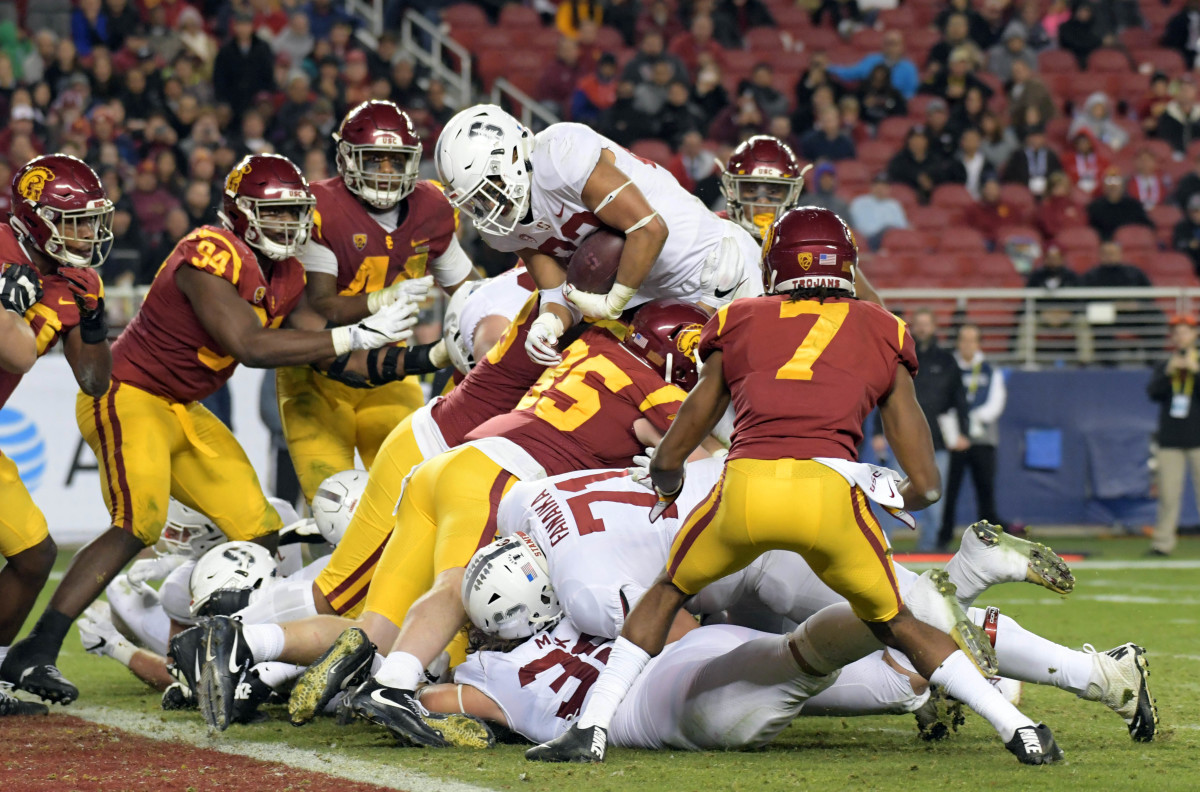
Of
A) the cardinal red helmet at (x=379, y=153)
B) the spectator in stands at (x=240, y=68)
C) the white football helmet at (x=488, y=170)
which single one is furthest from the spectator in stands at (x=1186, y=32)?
the white football helmet at (x=488, y=170)

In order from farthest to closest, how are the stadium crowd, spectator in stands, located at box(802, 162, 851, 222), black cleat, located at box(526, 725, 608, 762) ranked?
spectator in stands, located at box(802, 162, 851, 222)
the stadium crowd
black cleat, located at box(526, 725, 608, 762)

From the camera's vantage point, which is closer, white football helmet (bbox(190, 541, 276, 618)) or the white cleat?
the white cleat

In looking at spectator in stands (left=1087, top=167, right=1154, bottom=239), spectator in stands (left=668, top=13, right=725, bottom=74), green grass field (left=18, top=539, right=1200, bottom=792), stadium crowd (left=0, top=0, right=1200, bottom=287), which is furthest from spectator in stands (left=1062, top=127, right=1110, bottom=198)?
green grass field (left=18, top=539, right=1200, bottom=792)

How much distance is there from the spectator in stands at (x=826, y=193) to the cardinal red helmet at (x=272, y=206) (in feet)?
24.2

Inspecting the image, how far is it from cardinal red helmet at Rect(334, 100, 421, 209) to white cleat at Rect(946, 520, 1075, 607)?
3197 mm

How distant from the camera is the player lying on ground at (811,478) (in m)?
3.98

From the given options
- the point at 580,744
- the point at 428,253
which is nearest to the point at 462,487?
the point at 580,744

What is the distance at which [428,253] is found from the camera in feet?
22.6

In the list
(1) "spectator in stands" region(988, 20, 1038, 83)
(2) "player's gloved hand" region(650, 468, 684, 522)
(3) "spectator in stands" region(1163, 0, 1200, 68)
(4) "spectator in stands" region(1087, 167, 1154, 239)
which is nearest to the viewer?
(2) "player's gloved hand" region(650, 468, 684, 522)

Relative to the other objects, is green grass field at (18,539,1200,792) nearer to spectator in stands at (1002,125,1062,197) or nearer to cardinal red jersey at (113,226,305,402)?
cardinal red jersey at (113,226,305,402)

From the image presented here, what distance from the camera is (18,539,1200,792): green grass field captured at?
12.6 feet

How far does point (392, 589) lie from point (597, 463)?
0.83 m

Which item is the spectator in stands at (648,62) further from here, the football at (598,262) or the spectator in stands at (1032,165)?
the football at (598,262)

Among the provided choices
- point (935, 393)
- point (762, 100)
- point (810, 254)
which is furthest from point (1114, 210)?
point (810, 254)
